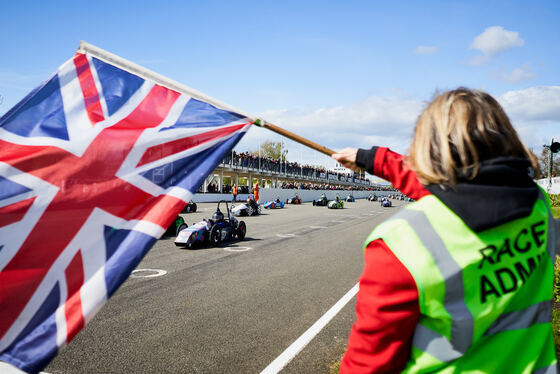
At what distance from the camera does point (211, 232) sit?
9.64 metres

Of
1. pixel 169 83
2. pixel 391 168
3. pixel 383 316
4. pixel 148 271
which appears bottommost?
pixel 148 271

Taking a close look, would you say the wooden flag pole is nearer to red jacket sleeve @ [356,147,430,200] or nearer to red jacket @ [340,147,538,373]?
red jacket sleeve @ [356,147,430,200]

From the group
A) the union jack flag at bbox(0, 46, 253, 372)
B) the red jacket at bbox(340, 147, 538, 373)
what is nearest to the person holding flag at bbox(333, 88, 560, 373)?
the red jacket at bbox(340, 147, 538, 373)

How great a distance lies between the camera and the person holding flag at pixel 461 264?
1.06 metres

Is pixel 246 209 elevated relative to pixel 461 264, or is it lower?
lower

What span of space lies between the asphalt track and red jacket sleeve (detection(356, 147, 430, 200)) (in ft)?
7.55

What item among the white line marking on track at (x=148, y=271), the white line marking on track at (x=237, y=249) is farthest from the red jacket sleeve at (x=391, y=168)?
the white line marking on track at (x=237, y=249)

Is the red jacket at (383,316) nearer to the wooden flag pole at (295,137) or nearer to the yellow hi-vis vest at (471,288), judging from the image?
the yellow hi-vis vest at (471,288)

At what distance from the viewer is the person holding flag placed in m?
1.06

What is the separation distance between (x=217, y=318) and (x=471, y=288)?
12.7ft

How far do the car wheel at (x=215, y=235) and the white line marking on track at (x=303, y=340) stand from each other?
4775 millimetres

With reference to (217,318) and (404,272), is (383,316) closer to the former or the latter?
(404,272)

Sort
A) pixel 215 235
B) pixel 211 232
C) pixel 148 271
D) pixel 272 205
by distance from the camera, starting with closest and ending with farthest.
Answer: pixel 148 271 < pixel 211 232 < pixel 215 235 < pixel 272 205

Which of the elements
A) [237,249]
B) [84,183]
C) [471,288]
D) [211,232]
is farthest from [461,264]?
[211,232]
